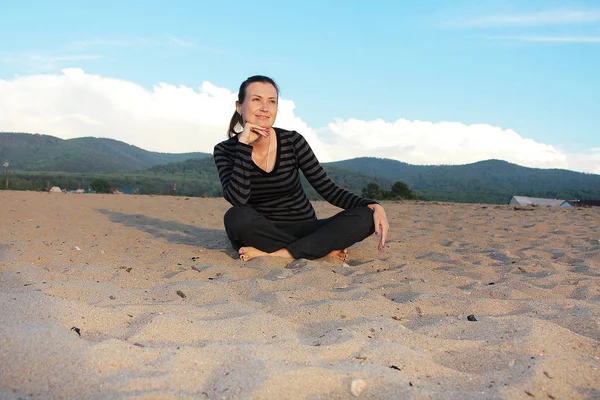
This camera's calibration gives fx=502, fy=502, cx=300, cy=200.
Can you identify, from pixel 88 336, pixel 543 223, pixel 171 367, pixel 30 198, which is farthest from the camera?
pixel 30 198

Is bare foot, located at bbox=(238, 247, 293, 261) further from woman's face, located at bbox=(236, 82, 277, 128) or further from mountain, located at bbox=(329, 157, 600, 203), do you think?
mountain, located at bbox=(329, 157, 600, 203)

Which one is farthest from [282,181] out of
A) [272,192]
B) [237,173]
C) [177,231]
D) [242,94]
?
[177,231]

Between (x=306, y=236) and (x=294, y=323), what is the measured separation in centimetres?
173

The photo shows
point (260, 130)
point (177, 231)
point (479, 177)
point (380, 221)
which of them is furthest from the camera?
point (479, 177)

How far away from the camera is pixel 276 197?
402 centimetres

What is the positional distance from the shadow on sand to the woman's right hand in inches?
44.2

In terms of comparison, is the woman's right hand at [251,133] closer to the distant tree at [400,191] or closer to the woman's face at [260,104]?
the woman's face at [260,104]

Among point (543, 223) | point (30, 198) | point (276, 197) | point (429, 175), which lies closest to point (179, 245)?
point (276, 197)

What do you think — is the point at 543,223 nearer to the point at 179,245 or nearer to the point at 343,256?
the point at 343,256

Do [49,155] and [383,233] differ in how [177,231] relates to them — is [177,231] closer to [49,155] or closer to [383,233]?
[383,233]

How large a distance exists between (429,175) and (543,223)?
65.5m

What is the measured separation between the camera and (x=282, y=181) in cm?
390

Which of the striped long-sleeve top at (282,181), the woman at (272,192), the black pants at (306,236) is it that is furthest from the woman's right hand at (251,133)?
the black pants at (306,236)

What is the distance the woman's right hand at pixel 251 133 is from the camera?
3.58m
